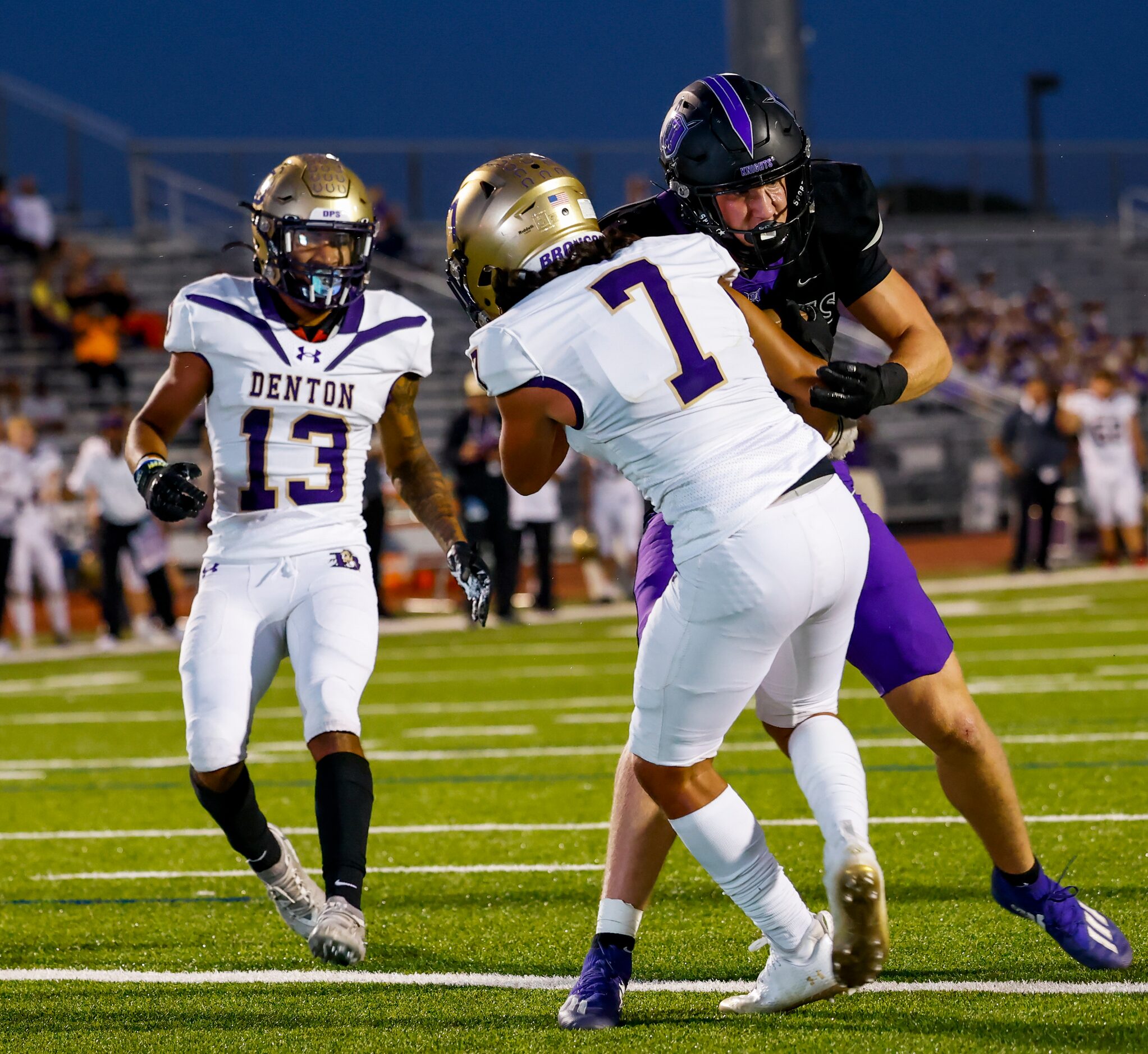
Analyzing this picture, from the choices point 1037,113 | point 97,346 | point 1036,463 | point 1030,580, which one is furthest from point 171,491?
point 1037,113

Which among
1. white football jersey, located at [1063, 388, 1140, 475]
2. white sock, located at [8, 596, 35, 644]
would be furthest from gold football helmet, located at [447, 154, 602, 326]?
white football jersey, located at [1063, 388, 1140, 475]

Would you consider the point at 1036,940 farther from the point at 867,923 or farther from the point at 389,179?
the point at 389,179

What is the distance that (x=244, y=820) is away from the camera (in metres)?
3.65

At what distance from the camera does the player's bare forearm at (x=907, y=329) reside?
10.4 feet

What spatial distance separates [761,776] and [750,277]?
2.85 meters

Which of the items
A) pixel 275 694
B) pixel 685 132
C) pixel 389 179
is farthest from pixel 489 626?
pixel 389 179

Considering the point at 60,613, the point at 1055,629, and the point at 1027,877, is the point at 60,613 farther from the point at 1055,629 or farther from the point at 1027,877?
the point at 1027,877

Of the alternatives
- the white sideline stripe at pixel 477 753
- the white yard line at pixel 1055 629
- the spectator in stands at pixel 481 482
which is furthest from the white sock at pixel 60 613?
the white yard line at pixel 1055 629

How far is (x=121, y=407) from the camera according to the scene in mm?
15273

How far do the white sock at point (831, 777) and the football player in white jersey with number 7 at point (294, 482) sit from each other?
0.95m

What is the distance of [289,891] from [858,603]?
149 centimetres

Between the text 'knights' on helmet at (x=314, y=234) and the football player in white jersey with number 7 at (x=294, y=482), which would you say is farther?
the text 'knights' on helmet at (x=314, y=234)

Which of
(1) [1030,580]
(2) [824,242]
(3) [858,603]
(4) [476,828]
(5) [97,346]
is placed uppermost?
(5) [97,346]

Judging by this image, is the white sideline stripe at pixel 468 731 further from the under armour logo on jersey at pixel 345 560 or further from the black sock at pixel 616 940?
the black sock at pixel 616 940
